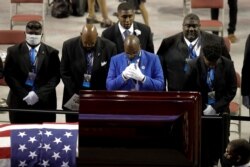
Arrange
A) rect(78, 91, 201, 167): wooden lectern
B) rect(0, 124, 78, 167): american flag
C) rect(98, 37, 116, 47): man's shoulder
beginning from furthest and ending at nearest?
1. rect(98, 37, 116, 47): man's shoulder
2. rect(0, 124, 78, 167): american flag
3. rect(78, 91, 201, 167): wooden lectern

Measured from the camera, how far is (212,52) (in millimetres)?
5441

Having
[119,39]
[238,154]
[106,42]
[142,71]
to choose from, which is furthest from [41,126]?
[119,39]

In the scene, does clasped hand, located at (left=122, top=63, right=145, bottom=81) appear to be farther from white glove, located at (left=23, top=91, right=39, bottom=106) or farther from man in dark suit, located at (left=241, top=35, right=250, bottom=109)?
man in dark suit, located at (left=241, top=35, right=250, bottom=109)

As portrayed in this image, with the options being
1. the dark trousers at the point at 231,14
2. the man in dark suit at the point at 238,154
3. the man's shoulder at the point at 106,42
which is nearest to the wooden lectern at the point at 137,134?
the man in dark suit at the point at 238,154

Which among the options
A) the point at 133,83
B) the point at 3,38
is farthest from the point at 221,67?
the point at 3,38

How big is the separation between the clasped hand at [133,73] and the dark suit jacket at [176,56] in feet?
2.65

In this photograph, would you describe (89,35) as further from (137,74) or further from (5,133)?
(5,133)

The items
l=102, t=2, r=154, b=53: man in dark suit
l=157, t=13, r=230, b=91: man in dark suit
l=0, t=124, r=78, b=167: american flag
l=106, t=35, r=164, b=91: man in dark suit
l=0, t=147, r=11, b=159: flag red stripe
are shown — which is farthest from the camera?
l=102, t=2, r=154, b=53: man in dark suit

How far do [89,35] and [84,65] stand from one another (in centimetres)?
37

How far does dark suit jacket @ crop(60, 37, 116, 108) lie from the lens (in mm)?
6027

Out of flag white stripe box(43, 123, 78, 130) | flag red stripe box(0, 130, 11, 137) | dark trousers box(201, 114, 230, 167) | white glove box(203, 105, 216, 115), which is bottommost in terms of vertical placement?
dark trousers box(201, 114, 230, 167)

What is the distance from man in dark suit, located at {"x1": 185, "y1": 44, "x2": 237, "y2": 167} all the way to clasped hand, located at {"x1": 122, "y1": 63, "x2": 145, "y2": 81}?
0.47 m

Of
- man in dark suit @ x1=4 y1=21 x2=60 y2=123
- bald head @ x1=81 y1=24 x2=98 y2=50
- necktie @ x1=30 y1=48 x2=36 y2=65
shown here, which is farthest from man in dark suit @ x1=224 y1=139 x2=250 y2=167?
necktie @ x1=30 y1=48 x2=36 y2=65

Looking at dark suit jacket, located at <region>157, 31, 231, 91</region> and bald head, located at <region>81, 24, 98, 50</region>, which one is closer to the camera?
bald head, located at <region>81, 24, 98, 50</region>
